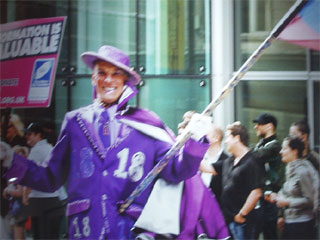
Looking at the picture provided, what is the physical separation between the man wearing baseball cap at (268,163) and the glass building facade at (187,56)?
2.0 inches

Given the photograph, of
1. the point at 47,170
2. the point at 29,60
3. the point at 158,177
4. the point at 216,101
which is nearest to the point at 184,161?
the point at 158,177

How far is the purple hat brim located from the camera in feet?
13.6

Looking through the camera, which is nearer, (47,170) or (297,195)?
(297,195)

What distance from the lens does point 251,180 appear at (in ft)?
13.1

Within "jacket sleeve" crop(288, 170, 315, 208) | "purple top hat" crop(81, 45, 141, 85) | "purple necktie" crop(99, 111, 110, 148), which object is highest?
"purple top hat" crop(81, 45, 141, 85)

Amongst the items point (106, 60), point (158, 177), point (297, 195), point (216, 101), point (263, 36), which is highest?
point (263, 36)

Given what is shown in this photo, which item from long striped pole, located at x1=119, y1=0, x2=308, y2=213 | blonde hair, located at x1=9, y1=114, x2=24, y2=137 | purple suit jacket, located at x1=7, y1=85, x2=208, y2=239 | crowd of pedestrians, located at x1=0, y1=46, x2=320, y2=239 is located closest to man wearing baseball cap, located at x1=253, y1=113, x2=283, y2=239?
crowd of pedestrians, located at x1=0, y1=46, x2=320, y2=239

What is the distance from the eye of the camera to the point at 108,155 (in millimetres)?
4102

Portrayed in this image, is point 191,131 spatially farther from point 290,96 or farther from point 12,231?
point 12,231

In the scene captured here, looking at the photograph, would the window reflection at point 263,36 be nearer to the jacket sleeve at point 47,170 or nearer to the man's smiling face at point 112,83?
the man's smiling face at point 112,83

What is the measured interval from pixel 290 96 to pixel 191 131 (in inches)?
26.7

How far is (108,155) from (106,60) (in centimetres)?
63

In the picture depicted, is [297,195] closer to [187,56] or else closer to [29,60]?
[187,56]

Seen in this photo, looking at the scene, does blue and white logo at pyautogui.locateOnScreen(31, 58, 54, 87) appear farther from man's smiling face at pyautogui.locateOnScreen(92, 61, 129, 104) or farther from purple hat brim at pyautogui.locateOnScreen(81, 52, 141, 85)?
man's smiling face at pyautogui.locateOnScreen(92, 61, 129, 104)
